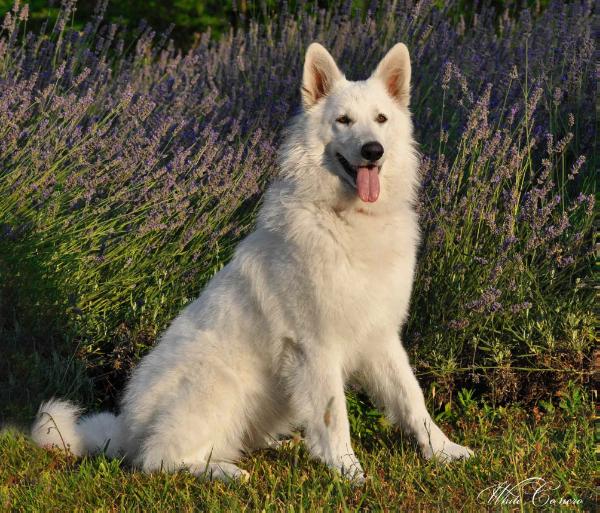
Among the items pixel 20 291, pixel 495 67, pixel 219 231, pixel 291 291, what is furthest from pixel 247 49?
pixel 291 291

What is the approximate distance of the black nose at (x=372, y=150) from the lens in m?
3.52

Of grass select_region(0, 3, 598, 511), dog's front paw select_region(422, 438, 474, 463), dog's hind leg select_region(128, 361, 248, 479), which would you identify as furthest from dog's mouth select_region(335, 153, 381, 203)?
dog's front paw select_region(422, 438, 474, 463)

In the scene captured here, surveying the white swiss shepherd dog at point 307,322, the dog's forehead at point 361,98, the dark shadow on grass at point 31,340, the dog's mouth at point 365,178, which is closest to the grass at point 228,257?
the dark shadow on grass at point 31,340

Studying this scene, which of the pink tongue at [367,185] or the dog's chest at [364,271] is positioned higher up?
the pink tongue at [367,185]

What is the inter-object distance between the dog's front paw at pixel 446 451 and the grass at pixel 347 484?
1.8 inches

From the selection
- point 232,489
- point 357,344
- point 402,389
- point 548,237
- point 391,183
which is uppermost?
point 391,183

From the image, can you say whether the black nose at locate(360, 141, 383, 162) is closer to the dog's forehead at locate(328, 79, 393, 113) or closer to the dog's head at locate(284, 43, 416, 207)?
the dog's head at locate(284, 43, 416, 207)

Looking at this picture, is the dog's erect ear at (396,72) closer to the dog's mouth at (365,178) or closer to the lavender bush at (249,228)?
the lavender bush at (249,228)

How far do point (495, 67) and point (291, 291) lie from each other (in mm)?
3359

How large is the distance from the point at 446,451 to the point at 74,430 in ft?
5.36

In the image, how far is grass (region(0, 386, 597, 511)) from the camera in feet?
10.5

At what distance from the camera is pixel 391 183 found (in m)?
3.73

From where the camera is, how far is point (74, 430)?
12.5ft

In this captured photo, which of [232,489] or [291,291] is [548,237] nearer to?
[291,291]
